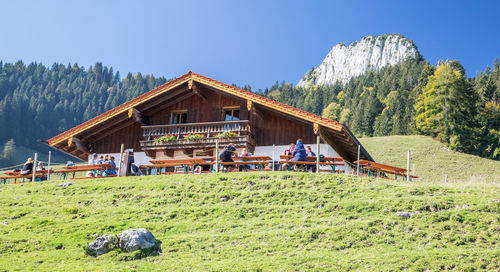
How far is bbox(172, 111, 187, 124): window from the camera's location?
93.9 feet

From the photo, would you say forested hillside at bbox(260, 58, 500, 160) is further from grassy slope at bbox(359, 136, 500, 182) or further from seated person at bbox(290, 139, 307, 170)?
seated person at bbox(290, 139, 307, 170)

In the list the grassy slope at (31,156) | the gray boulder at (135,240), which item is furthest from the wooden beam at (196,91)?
the grassy slope at (31,156)

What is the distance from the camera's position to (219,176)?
19141 millimetres

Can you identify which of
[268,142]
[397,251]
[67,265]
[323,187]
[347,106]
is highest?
[347,106]

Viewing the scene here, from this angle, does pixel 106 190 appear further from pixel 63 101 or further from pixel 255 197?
pixel 63 101

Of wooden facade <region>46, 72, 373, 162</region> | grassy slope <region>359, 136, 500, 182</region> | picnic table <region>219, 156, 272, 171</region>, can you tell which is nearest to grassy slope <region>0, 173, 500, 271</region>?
picnic table <region>219, 156, 272, 171</region>

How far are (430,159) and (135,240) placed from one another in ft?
173

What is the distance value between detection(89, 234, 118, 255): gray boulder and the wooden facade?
1314 centimetres

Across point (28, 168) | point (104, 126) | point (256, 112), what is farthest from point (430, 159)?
point (28, 168)

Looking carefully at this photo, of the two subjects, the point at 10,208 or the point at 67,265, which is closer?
the point at 67,265

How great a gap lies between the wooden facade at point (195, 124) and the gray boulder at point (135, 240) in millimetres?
12781

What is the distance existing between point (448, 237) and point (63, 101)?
189m

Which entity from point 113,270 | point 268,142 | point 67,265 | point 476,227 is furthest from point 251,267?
point 268,142

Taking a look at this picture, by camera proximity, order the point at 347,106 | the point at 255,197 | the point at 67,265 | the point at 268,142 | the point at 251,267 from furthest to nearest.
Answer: the point at 347,106 < the point at 268,142 < the point at 255,197 < the point at 67,265 < the point at 251,267
